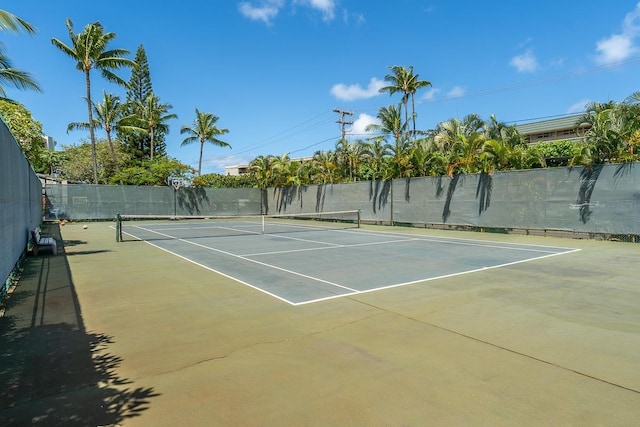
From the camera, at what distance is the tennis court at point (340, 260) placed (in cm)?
742

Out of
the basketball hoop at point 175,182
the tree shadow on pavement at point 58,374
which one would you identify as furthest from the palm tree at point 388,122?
the tree shadow on pavement at point 58,374

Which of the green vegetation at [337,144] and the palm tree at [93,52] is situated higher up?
the palm tree at [93,52]

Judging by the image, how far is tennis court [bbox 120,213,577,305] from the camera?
7.42m

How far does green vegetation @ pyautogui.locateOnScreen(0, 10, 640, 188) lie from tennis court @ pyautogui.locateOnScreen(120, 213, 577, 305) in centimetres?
537

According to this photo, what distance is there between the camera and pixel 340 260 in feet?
34.0

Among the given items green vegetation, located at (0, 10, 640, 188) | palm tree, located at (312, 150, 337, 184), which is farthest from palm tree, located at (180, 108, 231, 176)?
palm tree, located at (312, 150, 337, 184)

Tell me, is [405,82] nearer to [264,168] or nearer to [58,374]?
[264,168]

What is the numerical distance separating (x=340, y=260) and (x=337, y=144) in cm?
1940

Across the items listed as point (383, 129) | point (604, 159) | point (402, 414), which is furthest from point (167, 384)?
point (383, 129)

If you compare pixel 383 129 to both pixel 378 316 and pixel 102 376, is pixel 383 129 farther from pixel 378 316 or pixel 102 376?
pixel 102 376

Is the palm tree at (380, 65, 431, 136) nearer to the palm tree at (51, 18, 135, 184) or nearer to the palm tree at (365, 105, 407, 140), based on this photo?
the palm tree at (365, 105, 407, 140)

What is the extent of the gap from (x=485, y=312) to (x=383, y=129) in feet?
93.1

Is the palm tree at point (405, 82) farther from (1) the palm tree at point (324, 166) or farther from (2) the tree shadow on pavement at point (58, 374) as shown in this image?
(2) the tree shadow on pavement at point (58, 374)

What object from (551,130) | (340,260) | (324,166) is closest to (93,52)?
(324,166)
